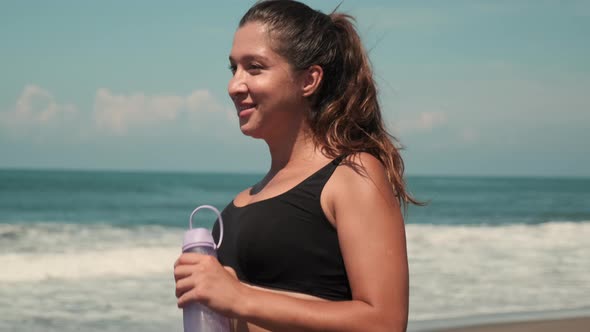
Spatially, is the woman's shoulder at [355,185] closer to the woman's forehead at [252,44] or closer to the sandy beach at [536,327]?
the woman's forehead at [252,44]

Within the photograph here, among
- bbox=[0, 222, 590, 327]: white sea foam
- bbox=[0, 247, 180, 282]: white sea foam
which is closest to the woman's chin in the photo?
bbox=[0, 222, 590, 327]: white sea foam

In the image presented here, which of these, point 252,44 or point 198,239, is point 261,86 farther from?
point 198,239

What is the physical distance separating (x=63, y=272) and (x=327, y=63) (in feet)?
28.2

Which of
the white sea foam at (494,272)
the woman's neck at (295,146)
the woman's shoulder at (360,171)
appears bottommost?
the white sea foam at (494,272)

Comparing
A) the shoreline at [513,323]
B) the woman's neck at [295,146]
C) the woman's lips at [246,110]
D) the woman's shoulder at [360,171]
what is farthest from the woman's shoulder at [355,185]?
the shoreline at [513,323]

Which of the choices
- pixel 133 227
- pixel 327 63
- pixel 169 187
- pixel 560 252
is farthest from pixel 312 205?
pixel 169 187

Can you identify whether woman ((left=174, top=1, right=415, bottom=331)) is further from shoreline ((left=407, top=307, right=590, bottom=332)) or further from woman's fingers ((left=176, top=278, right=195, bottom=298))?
shoreline ((left=407, top=307, right=590, bottom=332))

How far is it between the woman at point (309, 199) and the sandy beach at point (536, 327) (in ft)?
12.1

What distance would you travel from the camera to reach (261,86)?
2072mm

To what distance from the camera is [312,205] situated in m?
1.97

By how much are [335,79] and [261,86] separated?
10.6 inches

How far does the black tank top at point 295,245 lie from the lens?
1970 mm

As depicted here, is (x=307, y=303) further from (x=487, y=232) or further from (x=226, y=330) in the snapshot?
(x=487, y=232)

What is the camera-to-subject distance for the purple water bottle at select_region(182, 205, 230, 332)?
191 cm
